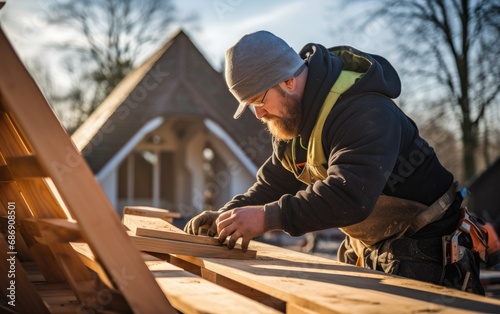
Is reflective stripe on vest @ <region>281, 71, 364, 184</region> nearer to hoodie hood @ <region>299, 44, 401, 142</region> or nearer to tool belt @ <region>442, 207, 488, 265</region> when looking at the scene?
hoodie hood @ <region>299, 44, 401, 142</region>

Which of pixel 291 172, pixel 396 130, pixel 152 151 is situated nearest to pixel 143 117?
pixel 152 151

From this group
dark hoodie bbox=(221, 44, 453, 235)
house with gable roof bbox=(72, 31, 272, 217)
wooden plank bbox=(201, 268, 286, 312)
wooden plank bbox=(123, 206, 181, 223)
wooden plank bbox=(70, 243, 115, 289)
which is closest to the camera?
wooden plank bbox=(70, 243, 115, 289)

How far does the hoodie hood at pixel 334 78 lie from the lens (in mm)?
2727

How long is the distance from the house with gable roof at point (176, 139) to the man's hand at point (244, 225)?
39.3ft

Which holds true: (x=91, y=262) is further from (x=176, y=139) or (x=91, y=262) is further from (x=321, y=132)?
(x=176, y=139)

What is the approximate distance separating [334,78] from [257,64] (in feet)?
1.18

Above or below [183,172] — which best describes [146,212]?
below

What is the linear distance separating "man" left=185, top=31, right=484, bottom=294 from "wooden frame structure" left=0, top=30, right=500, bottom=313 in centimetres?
34

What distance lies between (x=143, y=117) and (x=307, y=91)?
12853 mm

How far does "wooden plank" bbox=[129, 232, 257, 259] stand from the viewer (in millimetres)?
2456

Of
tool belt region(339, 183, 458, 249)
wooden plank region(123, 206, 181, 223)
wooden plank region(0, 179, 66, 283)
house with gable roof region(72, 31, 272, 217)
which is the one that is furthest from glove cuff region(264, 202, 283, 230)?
house with gable roof region(72, 31, 272, 217)

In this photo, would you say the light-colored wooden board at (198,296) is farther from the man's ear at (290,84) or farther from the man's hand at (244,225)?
the man's ear at (290,84)

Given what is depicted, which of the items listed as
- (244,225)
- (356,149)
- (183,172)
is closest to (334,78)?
(356,149)

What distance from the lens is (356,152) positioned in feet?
8.00
